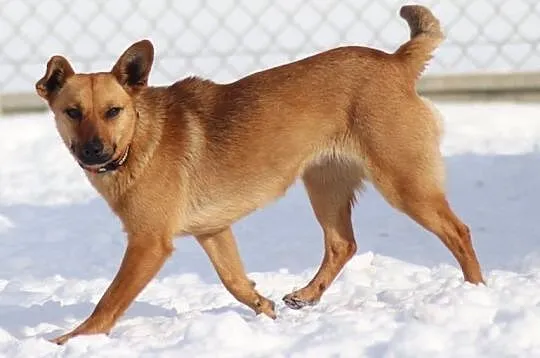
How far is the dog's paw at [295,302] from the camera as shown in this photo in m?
4.71

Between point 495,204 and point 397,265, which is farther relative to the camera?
point 495,204

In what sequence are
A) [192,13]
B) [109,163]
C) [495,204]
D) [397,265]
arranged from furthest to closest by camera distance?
[192,13], [495,204], [397,265], [109,163]

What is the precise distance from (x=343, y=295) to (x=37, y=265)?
4.78 ft

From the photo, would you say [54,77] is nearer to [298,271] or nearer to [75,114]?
[75,114]

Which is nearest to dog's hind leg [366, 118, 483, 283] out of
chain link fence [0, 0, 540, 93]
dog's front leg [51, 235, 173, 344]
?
dog's front leg [51, 235, 173, 344]

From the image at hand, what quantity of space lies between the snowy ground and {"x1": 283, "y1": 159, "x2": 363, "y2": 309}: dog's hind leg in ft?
0.22

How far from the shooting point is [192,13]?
834cm

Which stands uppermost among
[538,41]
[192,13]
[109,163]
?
[192,13]

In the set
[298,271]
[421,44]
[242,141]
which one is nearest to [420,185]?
[421,44]

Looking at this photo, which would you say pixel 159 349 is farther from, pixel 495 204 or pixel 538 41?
pixel 538 41

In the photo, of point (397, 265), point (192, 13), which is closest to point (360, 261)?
point (397, 265)

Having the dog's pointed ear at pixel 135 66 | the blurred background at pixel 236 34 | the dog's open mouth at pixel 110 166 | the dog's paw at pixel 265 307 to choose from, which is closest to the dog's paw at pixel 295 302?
the dog's paw at pixel 265 307

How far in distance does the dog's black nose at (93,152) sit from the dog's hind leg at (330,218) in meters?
0.91

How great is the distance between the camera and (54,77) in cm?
432
